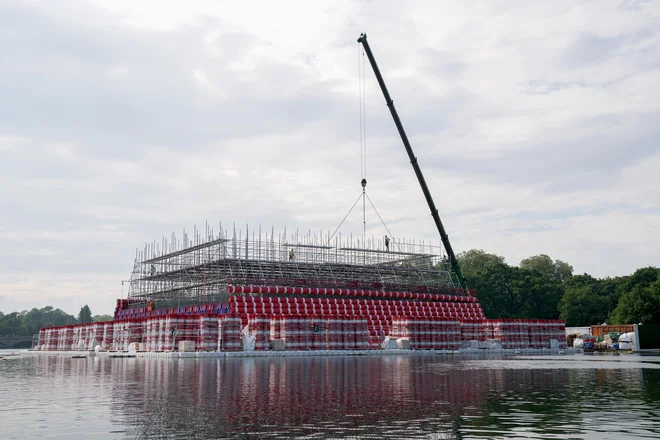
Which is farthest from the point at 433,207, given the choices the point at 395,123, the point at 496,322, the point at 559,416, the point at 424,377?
the point at 559,416

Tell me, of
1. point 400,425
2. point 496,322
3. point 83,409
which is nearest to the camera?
point 400,425

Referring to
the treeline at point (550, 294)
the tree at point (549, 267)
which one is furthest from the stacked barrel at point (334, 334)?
the tree at point (549, 267)

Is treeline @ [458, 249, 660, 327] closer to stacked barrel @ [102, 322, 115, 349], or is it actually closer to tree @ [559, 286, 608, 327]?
tree @ [559, 286, 608, 327]

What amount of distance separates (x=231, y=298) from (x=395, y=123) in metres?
33.7

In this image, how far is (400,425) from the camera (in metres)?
14.3

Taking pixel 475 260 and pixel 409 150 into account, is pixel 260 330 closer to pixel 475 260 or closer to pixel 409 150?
pixel 409 150

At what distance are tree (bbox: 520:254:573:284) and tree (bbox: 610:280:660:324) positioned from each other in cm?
7689

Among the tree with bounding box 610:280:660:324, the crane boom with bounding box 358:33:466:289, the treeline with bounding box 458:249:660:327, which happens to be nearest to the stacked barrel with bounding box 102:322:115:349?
the crane boom with bounding box 358:33:466:289

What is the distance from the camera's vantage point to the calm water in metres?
13.6

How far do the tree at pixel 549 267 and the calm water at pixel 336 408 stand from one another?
154 m

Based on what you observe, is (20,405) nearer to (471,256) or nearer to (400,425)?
(400,425)

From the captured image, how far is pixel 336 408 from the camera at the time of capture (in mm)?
17375

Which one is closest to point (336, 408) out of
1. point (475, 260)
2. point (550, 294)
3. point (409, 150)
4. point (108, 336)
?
point (108, 336)

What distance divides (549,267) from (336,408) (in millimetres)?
169374
